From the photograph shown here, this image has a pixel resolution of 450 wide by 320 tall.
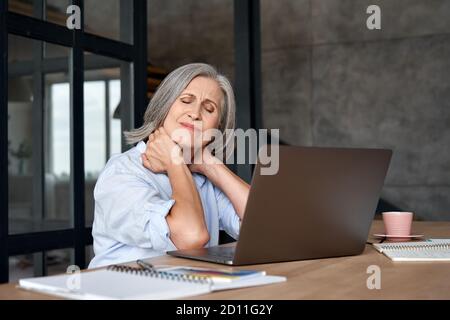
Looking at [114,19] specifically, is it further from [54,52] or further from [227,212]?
[227,212]

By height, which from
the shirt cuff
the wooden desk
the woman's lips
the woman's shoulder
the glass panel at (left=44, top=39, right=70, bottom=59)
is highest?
the glass panel at (left=44, top=39, right=70, bottom=59)

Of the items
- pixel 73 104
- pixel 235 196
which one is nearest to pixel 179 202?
pixel 235 196

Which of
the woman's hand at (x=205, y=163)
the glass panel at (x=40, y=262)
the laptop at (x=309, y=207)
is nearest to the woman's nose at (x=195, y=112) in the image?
the woman's hand at (x=205, y=163)

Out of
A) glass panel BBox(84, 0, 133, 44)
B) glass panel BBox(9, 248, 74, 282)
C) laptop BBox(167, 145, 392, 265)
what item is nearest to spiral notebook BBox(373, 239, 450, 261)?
laptop BBox(167, 145, 392, 265)

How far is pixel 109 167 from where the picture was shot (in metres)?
1.76

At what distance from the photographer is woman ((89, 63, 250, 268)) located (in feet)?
5.19

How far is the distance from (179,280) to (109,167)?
778mm

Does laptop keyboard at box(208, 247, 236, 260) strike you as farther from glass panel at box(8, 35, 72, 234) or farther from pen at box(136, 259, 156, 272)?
glass panel at box(8, 35, 72, 234)

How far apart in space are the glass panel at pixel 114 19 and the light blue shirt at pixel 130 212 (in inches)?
45.8

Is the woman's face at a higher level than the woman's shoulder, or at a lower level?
higher

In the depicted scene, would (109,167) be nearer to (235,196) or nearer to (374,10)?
(235,196)

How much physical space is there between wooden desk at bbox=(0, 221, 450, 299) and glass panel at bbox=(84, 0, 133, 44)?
5.64 feet

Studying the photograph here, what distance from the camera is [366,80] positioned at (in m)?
5.54

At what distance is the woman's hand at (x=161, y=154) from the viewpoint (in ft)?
5.82
